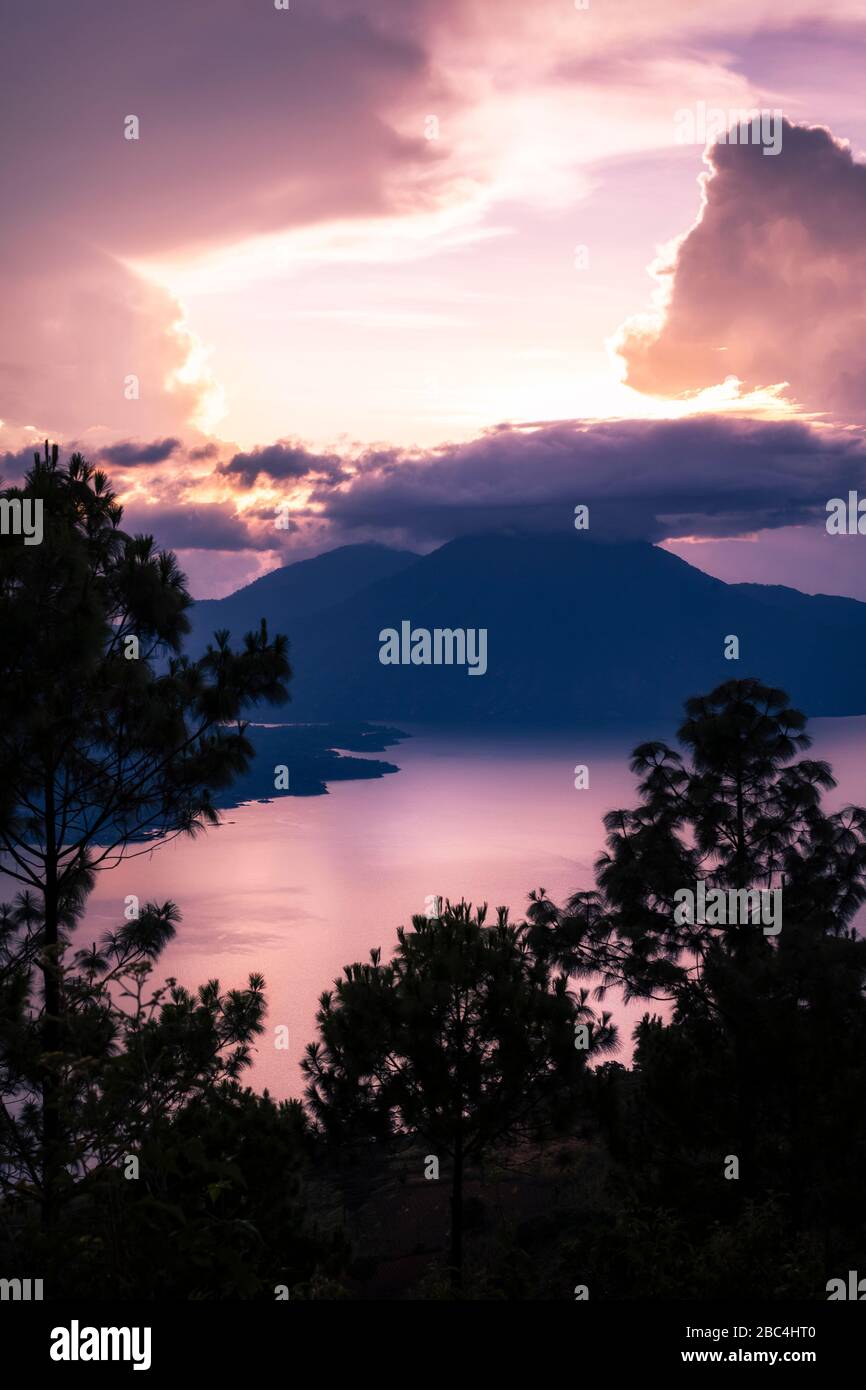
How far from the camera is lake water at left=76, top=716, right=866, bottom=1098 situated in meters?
83.0

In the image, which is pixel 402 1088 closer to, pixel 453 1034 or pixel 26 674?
pixel 453 1034

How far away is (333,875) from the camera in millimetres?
127562

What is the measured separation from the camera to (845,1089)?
16.8 meters

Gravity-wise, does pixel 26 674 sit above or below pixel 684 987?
above

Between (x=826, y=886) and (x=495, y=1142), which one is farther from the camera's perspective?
(x=826, y=886)

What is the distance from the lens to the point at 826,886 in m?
19.4

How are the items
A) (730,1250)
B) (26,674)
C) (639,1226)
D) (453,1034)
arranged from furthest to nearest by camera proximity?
(453,1034), (26,674), (639,1226), (730,1250)

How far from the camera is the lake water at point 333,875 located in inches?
3268

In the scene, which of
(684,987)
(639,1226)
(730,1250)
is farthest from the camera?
(684,987)

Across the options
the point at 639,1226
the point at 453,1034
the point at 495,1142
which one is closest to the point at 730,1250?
the point at 639,1226

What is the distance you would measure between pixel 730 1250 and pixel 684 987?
11.1 metres
